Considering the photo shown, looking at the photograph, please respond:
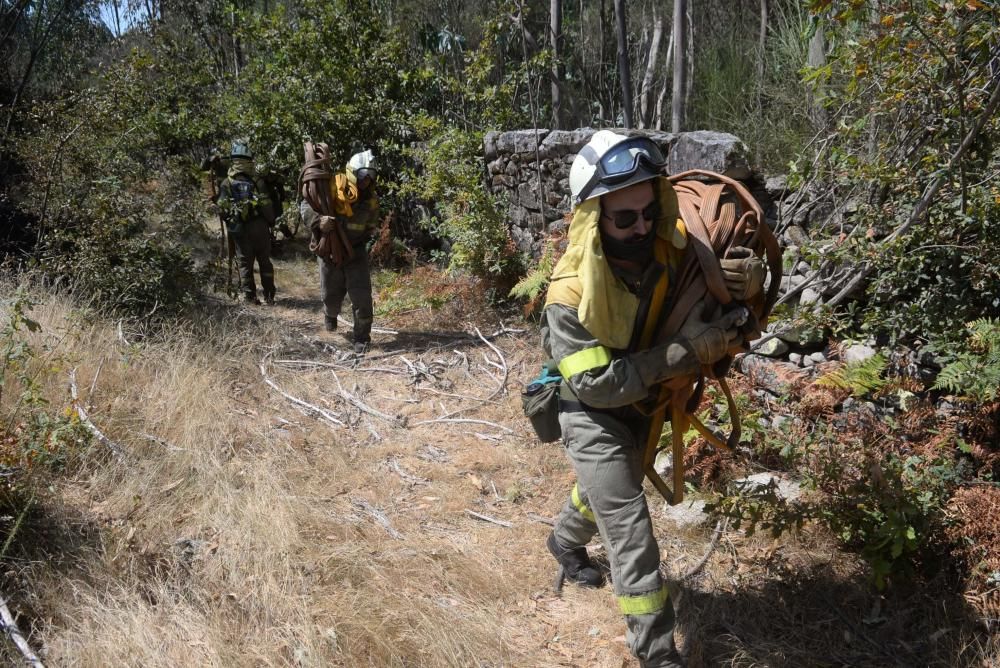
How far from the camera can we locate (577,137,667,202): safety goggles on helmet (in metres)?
2.38

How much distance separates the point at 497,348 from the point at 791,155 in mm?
3062

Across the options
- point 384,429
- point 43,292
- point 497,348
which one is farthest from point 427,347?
point 43,292

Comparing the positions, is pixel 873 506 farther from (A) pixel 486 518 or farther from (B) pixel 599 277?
(A) pixel 486 518

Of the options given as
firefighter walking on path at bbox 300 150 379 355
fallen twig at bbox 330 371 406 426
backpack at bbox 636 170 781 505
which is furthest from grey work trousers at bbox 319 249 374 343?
backpack at bbox 636 170 781 505

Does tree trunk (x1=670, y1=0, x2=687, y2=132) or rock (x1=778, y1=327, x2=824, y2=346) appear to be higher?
tree trunk (x1=670, y1=0, x2=687, y2=132)

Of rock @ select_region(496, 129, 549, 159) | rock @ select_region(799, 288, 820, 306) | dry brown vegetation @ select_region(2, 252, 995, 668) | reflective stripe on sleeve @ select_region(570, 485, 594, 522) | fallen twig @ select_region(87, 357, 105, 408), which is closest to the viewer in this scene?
dry brown vegetation @ select_region(2, 252, 995, 668)

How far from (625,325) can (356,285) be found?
474 centimetres

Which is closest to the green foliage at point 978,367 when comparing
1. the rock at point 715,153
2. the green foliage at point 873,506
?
the green foliage at point 873,506

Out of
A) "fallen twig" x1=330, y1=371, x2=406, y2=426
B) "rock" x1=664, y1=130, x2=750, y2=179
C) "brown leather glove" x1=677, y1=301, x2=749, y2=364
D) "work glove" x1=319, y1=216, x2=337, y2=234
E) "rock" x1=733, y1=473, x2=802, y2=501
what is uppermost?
"rock" x1=664, y1=130, x2=750, y2=179

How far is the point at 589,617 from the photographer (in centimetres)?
324

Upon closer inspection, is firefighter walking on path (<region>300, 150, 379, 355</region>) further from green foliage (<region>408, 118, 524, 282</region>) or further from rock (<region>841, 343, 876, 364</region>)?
rock (<region>841, 343, 876, 364</region>)

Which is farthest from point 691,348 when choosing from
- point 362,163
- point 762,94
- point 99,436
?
point 762,94

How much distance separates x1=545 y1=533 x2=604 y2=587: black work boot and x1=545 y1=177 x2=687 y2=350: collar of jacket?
1.30m

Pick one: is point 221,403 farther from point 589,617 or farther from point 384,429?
point 589,617
